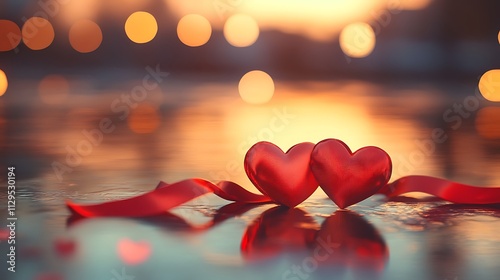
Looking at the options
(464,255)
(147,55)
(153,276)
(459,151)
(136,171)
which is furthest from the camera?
(147,55)

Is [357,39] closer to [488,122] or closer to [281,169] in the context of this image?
[488,122]

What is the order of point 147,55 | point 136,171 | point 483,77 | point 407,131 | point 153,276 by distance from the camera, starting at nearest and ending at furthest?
point 153,276 < point 136,171 < point 407,131 < point 483,77 < point 147,55

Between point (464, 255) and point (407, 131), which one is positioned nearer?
point (464, 255)

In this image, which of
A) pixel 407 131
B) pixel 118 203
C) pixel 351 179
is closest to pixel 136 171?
pixel 118 203

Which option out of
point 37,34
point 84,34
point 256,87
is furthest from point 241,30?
point 37,34

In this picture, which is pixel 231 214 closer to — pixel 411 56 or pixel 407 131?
pixel 407 131

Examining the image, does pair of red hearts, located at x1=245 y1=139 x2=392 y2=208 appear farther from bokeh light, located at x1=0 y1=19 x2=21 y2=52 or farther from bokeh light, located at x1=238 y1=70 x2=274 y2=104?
bokeh light, located at x1=0 y1=19 x2=21 y2=52
